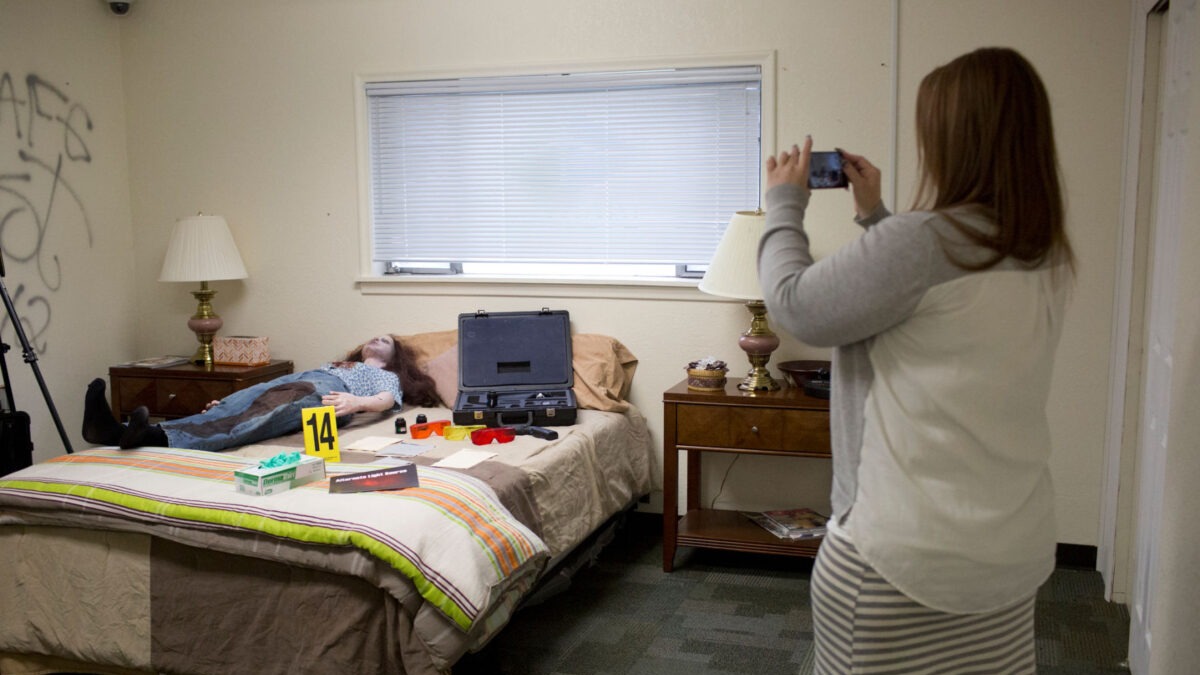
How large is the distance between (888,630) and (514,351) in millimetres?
2556

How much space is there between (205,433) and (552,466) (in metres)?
1.07

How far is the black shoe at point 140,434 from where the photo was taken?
2.79 metres

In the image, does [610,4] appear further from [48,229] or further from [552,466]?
[48,229]

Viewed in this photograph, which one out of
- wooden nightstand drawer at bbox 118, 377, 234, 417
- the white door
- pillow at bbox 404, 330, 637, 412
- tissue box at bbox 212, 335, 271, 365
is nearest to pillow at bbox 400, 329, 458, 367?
pillow at bbox 404, 330, 637, 412

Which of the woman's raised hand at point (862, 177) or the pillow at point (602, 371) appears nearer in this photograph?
the woman's raised hand at point (862, 177)

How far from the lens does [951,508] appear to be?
1.20 m

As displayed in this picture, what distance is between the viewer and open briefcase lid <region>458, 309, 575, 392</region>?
362 cm

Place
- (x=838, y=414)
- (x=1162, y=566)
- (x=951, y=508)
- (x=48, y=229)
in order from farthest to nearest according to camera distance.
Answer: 1. (x=48, y=229)
2. (x=1162, y=566)
3. (x=838, y=414)
4. (x=951, y=508)

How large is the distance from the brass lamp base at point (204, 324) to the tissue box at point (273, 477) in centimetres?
167

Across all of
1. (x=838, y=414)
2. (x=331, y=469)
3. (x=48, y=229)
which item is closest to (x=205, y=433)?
(x=331, y=469)

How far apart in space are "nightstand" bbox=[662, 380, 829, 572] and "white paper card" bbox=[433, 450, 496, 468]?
0.67 meters

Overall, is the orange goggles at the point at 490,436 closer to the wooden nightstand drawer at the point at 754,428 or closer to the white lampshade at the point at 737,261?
the wooden nightstand drawer at the point at 754,428

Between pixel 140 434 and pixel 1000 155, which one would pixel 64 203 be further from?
pixel 1000 155

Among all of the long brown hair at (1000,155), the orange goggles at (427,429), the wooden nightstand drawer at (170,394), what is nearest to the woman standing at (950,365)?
the long brown hair at (1000,155)
